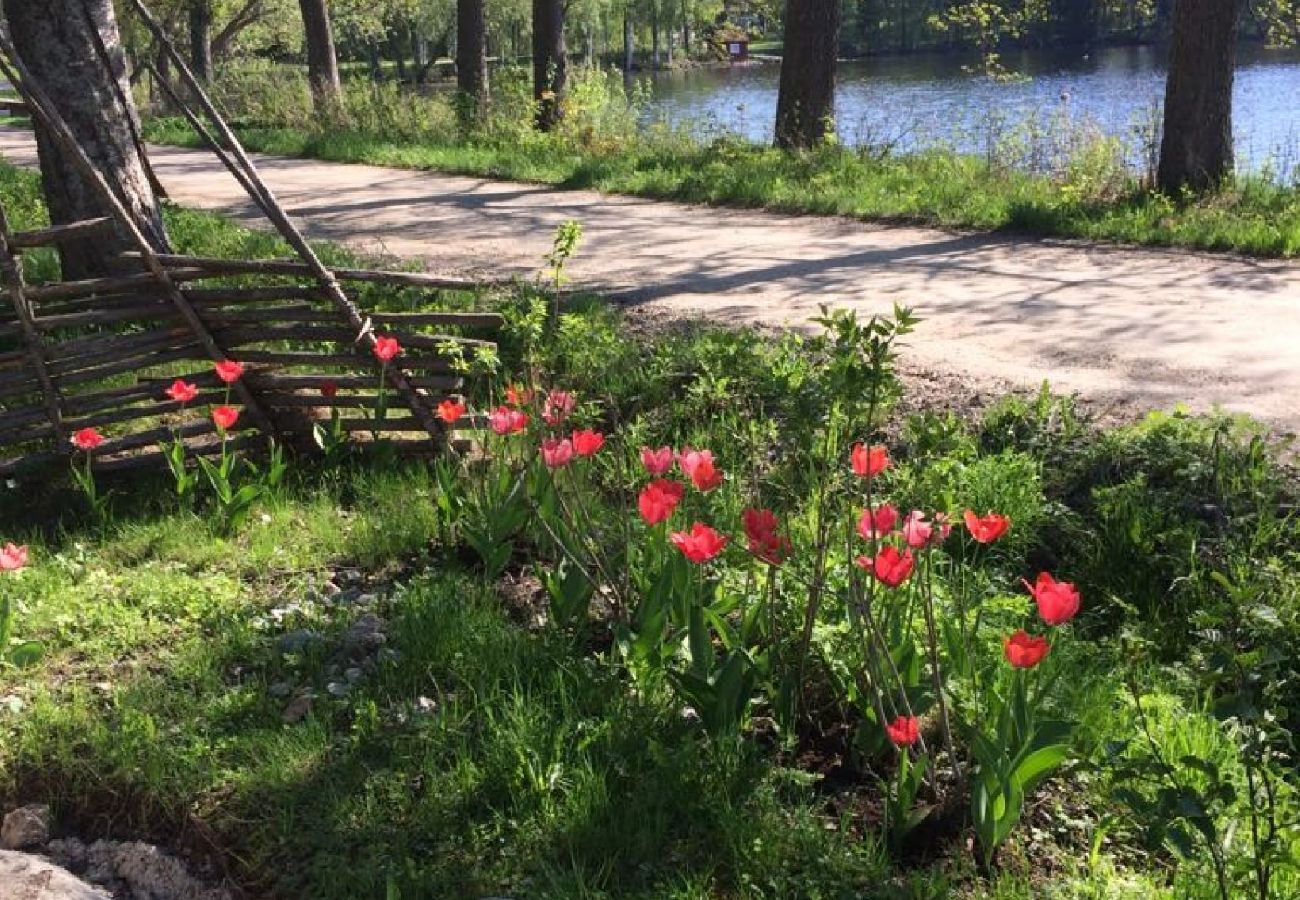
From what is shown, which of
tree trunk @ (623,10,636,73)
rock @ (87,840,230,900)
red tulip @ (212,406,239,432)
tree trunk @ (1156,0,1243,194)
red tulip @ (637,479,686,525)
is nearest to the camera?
rock @ (87,840,230,900)

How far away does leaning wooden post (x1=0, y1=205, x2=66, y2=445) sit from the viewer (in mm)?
4980

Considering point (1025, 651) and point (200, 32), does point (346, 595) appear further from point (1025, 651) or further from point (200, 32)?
point (200, 32)

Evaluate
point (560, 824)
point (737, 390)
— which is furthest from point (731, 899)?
point (737, 390)

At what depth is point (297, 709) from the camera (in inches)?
135

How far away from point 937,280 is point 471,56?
1248cm

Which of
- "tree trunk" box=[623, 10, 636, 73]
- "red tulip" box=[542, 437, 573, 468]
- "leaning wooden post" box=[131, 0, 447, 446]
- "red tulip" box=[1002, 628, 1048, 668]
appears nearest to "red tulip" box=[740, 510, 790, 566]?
"red tulip" box=[1002, 628, 1048, 668]

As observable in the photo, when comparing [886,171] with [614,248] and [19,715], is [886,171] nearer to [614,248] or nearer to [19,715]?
[614,248]

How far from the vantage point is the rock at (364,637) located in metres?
3.73

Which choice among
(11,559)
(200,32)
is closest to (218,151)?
(11,559)

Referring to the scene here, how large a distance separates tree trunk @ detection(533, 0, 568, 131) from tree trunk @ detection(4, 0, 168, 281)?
33.8 ft

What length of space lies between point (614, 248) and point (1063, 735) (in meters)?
7.19

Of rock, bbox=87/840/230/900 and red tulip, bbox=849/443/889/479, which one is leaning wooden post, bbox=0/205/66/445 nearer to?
rock, bbox=87/840/230/900

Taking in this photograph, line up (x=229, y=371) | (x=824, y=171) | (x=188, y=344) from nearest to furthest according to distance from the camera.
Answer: (x=229, y=371) → (x=188, y=344) → (x=824, y=171)

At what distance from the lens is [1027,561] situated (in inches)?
180
